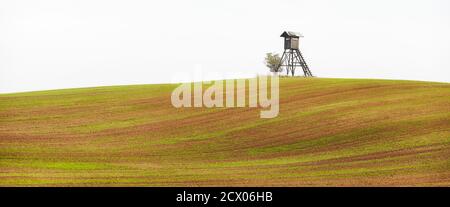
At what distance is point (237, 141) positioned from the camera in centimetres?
2673

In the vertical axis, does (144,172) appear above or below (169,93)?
below

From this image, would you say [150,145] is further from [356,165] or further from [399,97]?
[399,97]

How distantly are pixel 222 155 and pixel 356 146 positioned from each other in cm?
499

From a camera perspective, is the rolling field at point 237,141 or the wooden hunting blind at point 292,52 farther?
the wooden hunting blind at point 292,52

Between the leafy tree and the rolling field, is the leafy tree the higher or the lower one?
the higher one

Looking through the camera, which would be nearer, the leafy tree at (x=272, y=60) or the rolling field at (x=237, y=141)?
the rolling field at (x=237, y=141)

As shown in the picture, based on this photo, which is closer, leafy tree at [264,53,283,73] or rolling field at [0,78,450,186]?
rolling field at [0,78,450,186]

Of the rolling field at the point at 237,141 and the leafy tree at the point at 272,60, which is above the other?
the leafy tree at the point at 272,60

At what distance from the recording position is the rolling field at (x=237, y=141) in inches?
813

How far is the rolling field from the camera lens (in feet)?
67.8

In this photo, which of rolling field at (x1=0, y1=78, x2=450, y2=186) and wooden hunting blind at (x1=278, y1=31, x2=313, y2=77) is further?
wooden hunting blind at (x1=278, y1=31, x2=313, y2=77)

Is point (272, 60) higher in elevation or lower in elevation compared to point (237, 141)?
higher

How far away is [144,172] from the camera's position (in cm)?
2169
